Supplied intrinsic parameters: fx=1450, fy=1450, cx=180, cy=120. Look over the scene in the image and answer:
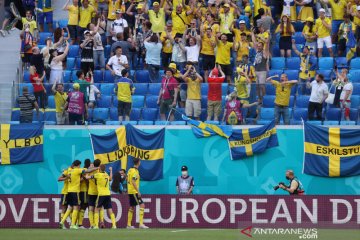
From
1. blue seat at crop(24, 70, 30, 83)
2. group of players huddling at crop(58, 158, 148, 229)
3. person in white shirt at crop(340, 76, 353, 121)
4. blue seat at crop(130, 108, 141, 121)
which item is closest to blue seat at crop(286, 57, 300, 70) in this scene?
person in white shirt at crop(340, 76, 353, 121)

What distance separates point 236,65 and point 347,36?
3479 millimetres

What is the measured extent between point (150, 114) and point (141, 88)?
2.78ft

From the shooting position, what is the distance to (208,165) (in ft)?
141

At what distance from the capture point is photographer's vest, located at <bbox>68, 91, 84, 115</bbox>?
42.0m

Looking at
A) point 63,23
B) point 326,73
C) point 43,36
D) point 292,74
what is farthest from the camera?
point 63,23

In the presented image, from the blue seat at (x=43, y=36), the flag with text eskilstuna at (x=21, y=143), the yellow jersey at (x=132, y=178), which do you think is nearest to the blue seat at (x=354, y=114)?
the yellow jersey at (x=132, y=178)

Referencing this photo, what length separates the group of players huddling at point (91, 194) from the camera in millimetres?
38312

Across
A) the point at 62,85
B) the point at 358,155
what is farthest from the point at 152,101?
the point at 358,155

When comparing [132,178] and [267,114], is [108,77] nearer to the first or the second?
[267,114]

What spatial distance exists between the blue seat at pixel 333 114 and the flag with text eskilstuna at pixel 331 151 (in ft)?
0.95

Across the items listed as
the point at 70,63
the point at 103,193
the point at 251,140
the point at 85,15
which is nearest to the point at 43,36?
the point at 85,15

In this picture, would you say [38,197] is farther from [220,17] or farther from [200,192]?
[220,17]

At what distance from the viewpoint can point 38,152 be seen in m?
43.5

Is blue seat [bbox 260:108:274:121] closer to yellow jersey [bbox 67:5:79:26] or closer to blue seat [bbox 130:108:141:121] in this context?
blue seat [bbox 130:108:141:121]
